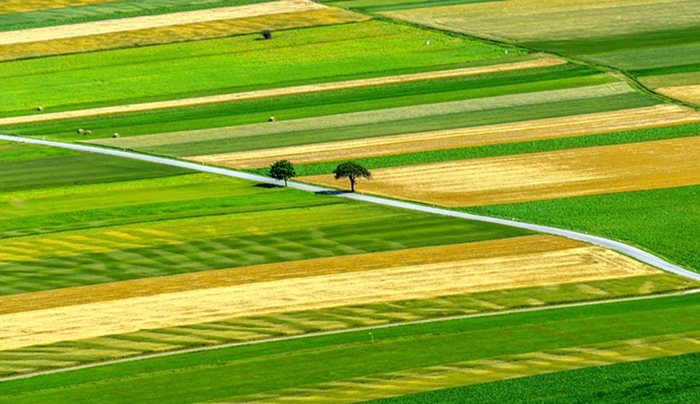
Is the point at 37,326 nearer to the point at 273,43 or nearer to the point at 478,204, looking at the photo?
the point at 478,204

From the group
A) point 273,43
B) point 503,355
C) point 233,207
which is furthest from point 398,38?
point 503,355

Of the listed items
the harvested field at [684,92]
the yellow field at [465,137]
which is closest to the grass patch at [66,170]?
the yellow field at [465,137]

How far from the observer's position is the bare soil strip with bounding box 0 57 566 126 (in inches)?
5674

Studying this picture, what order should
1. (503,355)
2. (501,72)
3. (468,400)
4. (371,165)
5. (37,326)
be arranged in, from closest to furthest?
1. (468,400)
2. (503,355)
3. (37,326)
4. (371,165)
5. (501,72)

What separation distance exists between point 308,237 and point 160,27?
2977 inches

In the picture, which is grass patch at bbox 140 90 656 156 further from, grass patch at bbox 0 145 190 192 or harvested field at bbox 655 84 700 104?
grass patch at bbox 0 145 190 192

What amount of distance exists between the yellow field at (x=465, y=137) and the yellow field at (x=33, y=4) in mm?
63690

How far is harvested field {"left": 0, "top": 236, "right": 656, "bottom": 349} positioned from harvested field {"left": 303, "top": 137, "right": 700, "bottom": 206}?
1341 cm

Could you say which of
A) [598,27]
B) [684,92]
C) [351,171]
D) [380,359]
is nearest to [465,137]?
[351,171]

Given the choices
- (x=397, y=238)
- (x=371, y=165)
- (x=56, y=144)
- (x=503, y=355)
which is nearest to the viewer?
(x=503, y=355)

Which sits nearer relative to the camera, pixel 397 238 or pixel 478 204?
pixel 397 238

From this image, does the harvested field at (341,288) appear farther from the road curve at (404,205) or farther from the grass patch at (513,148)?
the grass patch at (513,148)

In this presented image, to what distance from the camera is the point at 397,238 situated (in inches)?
3932

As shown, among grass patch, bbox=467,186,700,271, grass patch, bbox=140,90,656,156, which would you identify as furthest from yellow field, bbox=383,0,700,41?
grass patch, bbox=467,186,700,271
